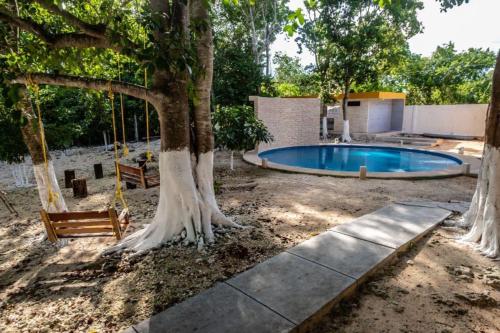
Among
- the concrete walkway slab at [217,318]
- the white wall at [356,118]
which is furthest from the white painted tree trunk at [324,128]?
the concrete walkway slab at [217,318]

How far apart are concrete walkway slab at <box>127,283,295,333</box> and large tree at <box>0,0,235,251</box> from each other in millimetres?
1473

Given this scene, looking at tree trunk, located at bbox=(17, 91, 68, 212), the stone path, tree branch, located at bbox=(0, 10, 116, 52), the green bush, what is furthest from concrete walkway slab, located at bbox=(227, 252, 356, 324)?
the green bush

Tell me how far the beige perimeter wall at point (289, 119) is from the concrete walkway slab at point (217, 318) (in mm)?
11939

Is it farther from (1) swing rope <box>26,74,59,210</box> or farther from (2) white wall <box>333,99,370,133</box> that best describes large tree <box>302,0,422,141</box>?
(1) swing rope <box>26,74,59,210</box>

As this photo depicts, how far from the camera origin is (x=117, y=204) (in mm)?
7516

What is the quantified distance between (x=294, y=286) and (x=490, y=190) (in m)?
3.51

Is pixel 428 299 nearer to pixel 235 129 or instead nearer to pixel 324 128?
pixel 235 129

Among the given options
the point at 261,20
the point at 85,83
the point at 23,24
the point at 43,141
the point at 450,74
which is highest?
the point at 261,20

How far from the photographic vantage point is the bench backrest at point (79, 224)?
421 centimetres

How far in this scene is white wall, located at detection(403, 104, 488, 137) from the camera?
18.7 m

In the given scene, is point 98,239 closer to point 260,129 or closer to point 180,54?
point 180,54

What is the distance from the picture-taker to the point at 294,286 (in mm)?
3459

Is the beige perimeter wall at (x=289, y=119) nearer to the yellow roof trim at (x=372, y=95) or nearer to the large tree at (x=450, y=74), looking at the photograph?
the yellow roof trim at (x=372, y=95)

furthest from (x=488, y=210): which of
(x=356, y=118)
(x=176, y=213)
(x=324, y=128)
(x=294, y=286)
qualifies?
(x=356, y=118)
